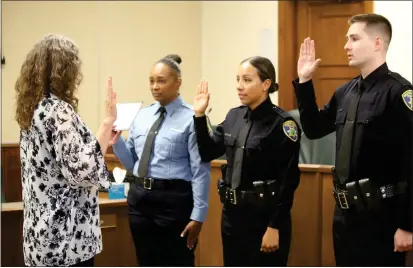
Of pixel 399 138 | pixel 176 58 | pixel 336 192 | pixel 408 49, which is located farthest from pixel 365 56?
pixel 408 49

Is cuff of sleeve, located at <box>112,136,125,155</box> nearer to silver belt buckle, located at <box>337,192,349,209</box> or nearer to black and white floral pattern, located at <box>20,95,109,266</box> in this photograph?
black and white floral pattern, located at <box>20,95,109,266</box>

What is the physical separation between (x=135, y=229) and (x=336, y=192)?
1018mm

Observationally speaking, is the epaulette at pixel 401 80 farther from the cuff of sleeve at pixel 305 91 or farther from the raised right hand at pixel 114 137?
the raised right hand at pixel 114 137

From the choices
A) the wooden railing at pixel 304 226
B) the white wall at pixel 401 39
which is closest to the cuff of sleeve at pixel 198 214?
the wooden railing at pixel 304 226

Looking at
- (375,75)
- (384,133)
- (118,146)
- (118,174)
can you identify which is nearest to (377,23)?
(375,75)

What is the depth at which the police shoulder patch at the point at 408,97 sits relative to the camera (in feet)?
8.13

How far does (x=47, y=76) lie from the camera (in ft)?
7.93

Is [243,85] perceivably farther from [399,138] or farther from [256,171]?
[399,138]

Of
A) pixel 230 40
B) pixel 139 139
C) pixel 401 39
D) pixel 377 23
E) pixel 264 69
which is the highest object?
pixel 230 40

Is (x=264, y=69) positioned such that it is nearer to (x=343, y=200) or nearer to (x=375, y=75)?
(x=375, y=75)

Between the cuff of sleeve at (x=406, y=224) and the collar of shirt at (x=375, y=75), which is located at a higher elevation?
the collar of shirt at (x=375, y=75)

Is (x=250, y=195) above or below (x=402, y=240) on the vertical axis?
above

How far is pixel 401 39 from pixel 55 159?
3.48m

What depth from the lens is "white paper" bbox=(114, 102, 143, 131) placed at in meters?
2.85
